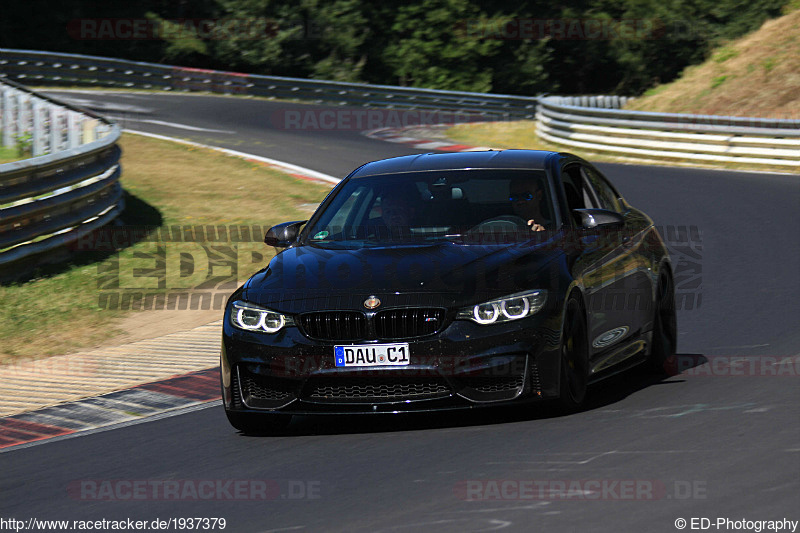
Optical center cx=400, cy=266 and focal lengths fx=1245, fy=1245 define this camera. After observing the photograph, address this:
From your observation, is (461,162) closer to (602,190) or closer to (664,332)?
(602,190)

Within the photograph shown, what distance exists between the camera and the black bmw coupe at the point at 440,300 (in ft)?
22.0

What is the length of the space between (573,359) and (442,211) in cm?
140

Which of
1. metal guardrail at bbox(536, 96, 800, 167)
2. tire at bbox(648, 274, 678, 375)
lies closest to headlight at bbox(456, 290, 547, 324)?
tire at bbox(648, 274, 678, 375)

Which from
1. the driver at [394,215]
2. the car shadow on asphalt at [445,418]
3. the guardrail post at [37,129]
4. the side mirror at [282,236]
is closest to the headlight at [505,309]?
the car shadow on asphalt at [445,418]

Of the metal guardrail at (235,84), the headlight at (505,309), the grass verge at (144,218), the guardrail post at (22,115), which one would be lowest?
the metal guardrail at (235,84)

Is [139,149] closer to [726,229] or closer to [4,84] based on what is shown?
[4,84]

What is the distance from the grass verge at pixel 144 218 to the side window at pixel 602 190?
5.39 meters

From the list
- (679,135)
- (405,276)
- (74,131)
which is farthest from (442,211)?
(679,135)

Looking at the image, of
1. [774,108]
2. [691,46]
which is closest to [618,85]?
[691,46]

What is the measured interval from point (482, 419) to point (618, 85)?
53.1m

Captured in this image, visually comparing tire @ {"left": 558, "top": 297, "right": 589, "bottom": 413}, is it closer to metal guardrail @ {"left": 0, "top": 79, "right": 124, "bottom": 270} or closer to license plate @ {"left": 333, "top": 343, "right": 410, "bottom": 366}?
license plate @ {"left": 333, "top": 343, "right": 410, "bottom": 366}

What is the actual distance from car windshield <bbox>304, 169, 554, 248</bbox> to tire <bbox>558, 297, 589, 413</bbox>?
670 millimetres

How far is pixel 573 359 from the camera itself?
7.09 m

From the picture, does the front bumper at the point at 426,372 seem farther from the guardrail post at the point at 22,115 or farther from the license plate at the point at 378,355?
the guardrail post at the point at 22,115
